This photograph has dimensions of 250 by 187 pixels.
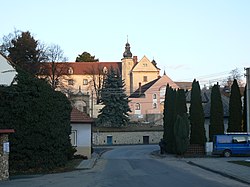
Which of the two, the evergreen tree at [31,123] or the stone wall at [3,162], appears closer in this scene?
the stone wall at [3,162]

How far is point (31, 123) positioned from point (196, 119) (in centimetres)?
2511

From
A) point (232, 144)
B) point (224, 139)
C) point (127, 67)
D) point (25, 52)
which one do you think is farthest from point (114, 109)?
point (127, 67)

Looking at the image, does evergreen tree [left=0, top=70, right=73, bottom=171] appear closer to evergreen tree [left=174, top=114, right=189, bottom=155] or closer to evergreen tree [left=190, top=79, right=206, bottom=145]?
evergreen tree [left=174, top=114, right=189, bottom=155]

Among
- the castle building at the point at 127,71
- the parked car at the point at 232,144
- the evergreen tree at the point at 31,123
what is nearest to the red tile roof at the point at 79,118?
the parked car at the point at 232,144

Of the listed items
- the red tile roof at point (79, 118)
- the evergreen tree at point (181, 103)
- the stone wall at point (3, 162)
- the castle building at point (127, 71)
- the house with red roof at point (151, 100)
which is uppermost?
the castle building at point (127, 71)

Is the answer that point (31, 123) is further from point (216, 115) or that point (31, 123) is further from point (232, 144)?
point (216, 115)

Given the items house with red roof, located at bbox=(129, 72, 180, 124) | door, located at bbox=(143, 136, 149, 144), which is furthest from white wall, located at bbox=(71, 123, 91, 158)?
house with red roof, located at bbox=(129, 72, 180, 124)

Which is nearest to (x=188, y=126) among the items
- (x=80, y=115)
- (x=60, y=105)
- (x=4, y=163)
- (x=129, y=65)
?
(x=80, y=115)

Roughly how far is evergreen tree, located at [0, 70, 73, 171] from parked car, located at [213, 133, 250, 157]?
1925 cm

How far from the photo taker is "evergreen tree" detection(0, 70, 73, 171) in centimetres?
2988

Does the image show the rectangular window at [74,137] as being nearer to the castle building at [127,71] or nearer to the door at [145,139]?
the door at [145,139]

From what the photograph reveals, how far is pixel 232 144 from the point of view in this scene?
149ft

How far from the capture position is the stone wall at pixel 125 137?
80.3m

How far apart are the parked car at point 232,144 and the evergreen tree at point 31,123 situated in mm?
19248
